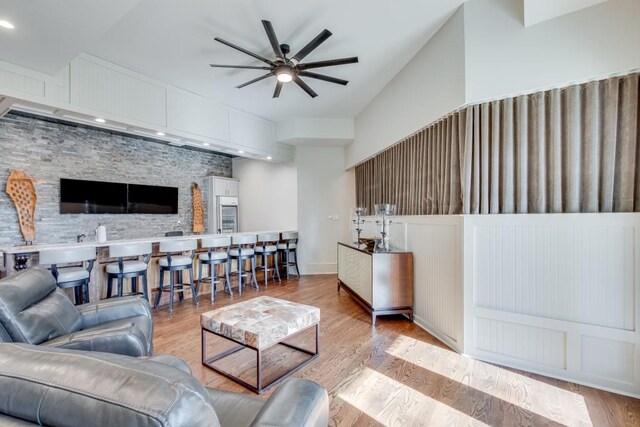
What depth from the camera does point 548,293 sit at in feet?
8.07

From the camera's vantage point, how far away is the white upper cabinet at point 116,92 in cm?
354

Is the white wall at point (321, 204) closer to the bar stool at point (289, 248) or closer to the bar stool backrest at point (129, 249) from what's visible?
the bar stool at point (289, 248)

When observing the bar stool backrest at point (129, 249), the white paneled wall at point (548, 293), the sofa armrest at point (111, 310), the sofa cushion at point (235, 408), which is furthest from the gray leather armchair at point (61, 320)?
the white paneled wall at point (548, 293)

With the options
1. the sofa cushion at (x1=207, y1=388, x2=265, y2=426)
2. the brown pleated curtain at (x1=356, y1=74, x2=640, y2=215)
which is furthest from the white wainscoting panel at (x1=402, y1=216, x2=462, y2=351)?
the sofa cushion at (x1=207, y1=388, x2=265, y2=426)

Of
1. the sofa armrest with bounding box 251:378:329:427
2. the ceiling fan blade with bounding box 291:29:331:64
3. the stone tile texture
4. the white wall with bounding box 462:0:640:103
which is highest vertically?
the ceiling fan blade with bounding box 291:29:331:64

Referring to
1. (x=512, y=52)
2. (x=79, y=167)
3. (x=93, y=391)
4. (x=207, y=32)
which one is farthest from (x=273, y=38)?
(x=79, y=167)

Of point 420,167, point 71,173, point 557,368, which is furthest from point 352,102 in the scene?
point 71,173

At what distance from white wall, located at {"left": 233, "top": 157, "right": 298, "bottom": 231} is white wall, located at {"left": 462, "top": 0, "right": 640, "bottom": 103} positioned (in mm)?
4528

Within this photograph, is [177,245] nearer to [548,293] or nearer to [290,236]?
[290,236]

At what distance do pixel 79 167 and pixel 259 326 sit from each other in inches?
208

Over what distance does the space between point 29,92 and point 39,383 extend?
12.6ft

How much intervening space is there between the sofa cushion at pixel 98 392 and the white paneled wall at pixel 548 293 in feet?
8.83

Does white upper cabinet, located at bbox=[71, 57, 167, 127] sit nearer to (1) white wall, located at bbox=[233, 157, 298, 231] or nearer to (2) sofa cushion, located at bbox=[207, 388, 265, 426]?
(1) white wall, located at bbox=[233, 157, 298, 231]

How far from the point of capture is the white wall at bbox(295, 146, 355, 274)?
676cm
